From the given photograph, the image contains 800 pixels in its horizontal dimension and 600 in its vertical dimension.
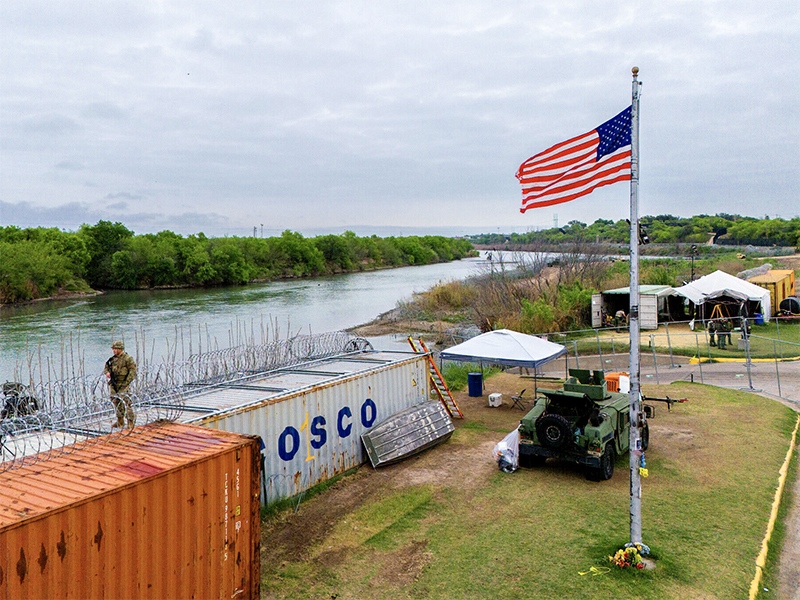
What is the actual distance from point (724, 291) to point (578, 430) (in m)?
24.3

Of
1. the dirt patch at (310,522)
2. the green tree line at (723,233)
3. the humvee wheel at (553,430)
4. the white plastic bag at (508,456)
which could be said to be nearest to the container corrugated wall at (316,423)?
the dirt patch at (310,522)

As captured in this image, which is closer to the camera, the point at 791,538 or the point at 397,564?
the point at 397,564

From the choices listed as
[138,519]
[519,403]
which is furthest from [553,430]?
[138,519]

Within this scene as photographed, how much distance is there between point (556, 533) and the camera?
989 centimetres

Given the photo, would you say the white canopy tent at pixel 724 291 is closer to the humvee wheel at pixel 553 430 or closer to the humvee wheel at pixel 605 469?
the humvee wheel at pixel 605 469

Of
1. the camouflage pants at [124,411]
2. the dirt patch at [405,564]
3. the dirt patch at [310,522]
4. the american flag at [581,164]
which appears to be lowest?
the dirt patch at [310,522]

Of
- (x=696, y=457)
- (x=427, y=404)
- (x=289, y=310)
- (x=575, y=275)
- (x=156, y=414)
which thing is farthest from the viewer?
(x=289, y=310)

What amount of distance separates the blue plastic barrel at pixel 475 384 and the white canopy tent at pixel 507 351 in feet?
7.90

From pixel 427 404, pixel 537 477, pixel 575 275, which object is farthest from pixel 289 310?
pixel 537 477

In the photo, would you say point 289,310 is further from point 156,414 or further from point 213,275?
point 156,414

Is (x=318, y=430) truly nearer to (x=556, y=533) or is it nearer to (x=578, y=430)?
(x=556, y=533)

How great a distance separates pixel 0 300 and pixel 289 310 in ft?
102

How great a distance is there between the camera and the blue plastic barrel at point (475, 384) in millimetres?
21031

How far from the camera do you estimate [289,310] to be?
54469 mm
